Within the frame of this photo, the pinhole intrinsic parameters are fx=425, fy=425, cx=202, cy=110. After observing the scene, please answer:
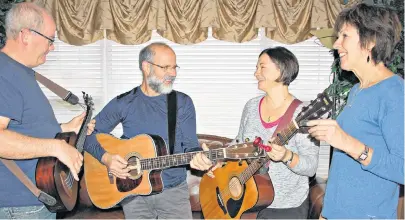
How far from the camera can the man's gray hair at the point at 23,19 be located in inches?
88.4

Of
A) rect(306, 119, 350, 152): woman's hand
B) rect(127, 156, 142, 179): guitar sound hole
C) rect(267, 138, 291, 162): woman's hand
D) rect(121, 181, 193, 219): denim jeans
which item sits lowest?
rect(121, 181, 193, 219): denim jeans

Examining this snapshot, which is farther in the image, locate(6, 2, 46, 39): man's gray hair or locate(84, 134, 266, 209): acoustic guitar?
locate(84, 134, 266, 209): acoustic guitar

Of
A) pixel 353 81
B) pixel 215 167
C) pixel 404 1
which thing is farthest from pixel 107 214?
pixel 404 1

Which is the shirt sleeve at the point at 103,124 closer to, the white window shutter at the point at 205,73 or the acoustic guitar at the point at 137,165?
the acoustic guitar at the point at 137,165

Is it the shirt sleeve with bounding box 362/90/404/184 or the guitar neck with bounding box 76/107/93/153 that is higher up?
the shirt sleeve with bounding box 362/90/404/184

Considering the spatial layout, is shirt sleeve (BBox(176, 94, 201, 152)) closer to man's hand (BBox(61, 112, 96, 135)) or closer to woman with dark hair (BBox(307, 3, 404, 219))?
man's hand (BBox(61, 112, 96, 135))

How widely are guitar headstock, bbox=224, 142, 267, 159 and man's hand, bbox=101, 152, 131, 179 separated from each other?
0.81m

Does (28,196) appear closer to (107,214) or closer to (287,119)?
(287,119)

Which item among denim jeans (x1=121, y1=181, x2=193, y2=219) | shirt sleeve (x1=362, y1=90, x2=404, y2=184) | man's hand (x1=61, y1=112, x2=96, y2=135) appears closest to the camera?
shirt sleeve (x1=362, y1=90, x2=404, y2=184)

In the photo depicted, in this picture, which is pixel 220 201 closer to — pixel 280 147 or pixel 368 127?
pixel 280 147

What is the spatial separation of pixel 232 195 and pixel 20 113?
1.62 metres

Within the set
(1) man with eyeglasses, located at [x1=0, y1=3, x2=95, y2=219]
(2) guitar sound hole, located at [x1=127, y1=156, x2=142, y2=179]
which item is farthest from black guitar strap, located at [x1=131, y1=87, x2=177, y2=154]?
(1) man with eyeglasses, located at [x1=0, y1=3, x2=95, y2=219]

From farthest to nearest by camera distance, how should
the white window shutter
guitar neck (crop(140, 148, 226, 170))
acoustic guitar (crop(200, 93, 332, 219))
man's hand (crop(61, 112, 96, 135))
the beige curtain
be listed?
the white window shutter
the beige curtain
guitar neck (crop(140, 148, 226, 170))
man's hand (crop(61, 112, 96, 135))
acoustic guitar (crop(200, 93, 332, 219))

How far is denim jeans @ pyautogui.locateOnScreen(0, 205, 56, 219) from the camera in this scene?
218 cm
